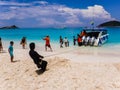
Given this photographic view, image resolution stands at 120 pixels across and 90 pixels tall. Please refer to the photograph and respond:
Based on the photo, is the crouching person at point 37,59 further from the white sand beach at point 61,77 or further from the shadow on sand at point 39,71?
the white sand beach at point 61,77

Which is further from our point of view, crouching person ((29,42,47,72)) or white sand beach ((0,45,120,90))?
crouching person ((29,42,47,72))

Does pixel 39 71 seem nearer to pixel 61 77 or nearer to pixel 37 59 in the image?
pixel 37 59

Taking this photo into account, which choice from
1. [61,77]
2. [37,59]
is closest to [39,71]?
[37,59]

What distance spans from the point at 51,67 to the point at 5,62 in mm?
3783

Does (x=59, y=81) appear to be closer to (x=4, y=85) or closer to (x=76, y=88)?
(x=76, y=88)

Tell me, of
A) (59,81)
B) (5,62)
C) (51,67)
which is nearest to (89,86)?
(59,81)

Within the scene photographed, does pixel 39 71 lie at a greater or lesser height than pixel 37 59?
lesser

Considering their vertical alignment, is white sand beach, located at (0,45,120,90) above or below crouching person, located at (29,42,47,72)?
below

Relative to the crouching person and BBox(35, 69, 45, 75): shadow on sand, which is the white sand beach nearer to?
BBox(35, 69, 45, 75): shadow on sand

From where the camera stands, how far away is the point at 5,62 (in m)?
14.8

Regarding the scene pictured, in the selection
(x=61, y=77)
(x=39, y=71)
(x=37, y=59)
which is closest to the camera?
(x=61, y=77)

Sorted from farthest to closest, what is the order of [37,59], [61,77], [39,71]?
[39,71]
[37,59]
[61,77]

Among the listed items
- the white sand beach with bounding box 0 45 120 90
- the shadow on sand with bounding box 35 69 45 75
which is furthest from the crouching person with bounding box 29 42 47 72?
the white sand beach with bounding box 0 45 120 90

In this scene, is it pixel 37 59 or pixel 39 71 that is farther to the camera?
pixel 39 71
